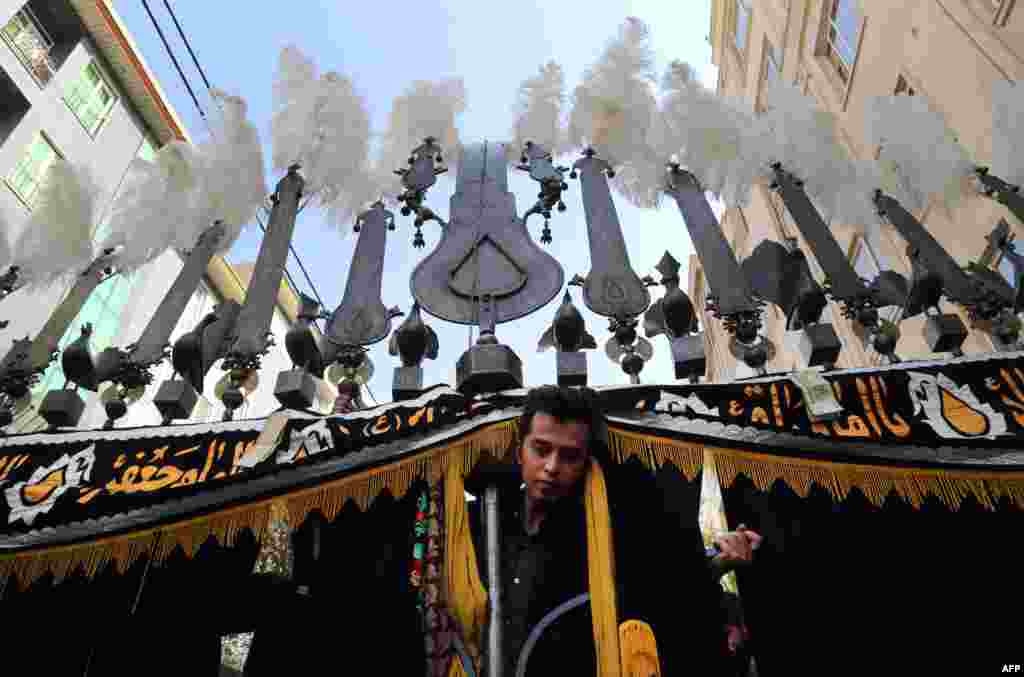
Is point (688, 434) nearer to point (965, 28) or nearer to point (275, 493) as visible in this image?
point (275, 493)

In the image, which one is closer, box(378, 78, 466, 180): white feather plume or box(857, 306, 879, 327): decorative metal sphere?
box(857, 306, 879, 327): decorative metal sphere

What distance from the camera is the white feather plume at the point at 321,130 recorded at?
545 centimetres

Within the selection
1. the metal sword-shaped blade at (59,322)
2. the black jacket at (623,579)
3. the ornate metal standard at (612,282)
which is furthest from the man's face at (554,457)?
the metal sword-shaped blade at (59,322)

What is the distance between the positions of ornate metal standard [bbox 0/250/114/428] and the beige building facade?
402 centimetres

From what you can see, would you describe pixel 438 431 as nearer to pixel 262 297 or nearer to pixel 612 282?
pixel 612 282

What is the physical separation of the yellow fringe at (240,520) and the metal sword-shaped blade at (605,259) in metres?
1.67

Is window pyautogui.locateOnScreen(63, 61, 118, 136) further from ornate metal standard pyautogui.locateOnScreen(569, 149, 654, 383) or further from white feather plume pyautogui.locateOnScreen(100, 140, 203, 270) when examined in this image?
ornate metal standard pyautogui.locateOnScreen(569, 149, 654, 383)

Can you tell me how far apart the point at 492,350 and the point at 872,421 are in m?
1.89

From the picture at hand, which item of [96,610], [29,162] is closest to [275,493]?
[96,610]

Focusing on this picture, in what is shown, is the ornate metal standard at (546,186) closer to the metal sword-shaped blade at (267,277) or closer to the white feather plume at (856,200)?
the metal sword-shaped blade at (267,277)

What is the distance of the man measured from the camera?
2252 millimetres

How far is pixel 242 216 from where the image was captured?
17.5ft

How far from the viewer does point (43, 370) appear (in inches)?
167

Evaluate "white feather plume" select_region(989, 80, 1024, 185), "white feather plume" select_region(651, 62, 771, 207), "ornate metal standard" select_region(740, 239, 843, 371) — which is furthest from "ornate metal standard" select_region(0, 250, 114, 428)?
"white feather plume" select_region(989, 80, 1024, 185)
